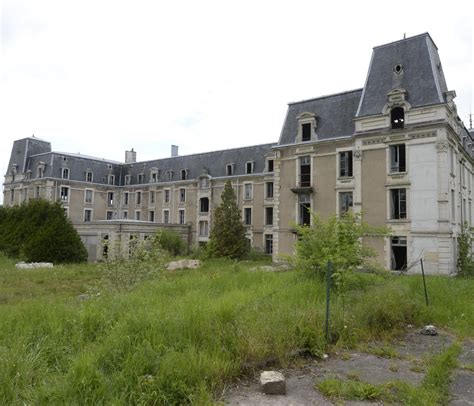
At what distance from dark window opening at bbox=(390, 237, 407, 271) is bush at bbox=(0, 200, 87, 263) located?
20501mm

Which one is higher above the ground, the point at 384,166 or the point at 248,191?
the point at 248,191

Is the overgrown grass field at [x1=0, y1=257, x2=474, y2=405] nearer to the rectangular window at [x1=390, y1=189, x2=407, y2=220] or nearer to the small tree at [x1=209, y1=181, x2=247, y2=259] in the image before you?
the rectangular window at [x1=390, y1=189, x2=407, y2=220]

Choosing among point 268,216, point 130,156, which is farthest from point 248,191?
point 130,156

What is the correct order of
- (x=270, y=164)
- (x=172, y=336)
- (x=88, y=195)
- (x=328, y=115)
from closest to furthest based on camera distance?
(x=172, y=336) < (x=328, y=115) < (x=270, y=164) < (x=88, y=195)

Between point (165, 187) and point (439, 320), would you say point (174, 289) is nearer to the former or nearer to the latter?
point (439, 320)

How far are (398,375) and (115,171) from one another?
153ft

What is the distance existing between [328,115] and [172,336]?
22.2m

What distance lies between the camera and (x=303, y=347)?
5.70 m

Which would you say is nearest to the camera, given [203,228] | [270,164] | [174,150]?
[270,164]

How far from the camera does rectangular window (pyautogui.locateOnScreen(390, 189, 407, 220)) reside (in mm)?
20797

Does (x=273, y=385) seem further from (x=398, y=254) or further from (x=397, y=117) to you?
(x=397, y=117)

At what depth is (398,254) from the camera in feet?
68.4

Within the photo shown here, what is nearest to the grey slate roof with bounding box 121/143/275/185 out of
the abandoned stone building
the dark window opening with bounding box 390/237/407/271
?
the abandoned stone building

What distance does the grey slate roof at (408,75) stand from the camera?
67.3 ft
